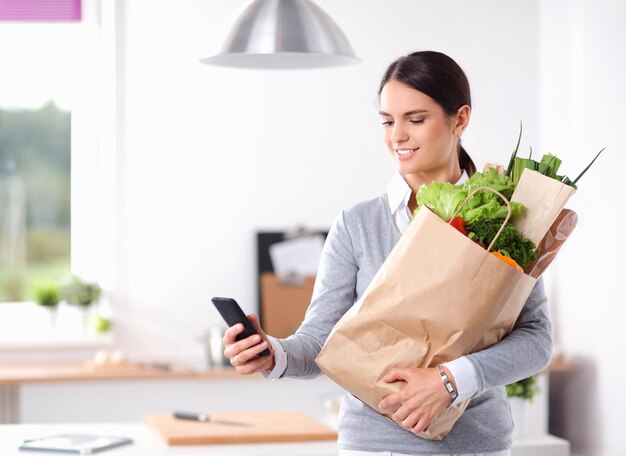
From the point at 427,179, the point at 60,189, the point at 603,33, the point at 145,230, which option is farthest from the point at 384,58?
the point at 427,179

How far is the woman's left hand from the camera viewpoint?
63.0 inches

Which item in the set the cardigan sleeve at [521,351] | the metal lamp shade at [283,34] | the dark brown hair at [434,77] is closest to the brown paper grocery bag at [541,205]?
the cardigan sleeve at [521,351]

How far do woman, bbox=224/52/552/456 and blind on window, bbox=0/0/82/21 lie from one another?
3.17 metres

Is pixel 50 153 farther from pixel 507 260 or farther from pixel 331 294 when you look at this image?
pixel 507 260

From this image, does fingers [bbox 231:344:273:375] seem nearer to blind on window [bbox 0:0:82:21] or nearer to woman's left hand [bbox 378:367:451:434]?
woman's left hand [bbox 378:367:451:434]

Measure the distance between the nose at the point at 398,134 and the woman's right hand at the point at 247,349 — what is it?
16.2 inches

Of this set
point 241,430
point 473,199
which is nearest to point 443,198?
point 473,199

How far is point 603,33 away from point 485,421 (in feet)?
8.96

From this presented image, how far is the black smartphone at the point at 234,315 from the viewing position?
1.70 m

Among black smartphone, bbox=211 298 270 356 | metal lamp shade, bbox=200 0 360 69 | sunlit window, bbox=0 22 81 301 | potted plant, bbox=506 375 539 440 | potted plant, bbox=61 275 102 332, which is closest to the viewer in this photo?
black smartphone, bbox=211 298 270 356

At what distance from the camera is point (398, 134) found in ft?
6.05

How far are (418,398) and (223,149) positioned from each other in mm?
3249

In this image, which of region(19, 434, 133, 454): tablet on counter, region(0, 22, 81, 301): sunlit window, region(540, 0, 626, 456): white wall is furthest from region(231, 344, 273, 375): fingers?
region(0, 22, 81, 301): sunlit window

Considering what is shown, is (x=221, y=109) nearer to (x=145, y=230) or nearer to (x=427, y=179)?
(x=145, y=230)
